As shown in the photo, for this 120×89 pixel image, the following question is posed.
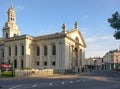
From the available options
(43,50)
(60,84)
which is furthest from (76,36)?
(60,84)

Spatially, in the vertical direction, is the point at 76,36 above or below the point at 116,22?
above

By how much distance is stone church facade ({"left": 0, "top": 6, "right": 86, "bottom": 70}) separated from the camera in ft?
244

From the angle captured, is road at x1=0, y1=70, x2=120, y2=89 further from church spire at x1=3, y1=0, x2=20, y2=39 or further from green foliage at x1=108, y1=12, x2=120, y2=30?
church spire at x1=3, y1=0, x2=20, y2=39

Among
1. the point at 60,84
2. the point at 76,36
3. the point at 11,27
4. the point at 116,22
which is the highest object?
the point at 11,27

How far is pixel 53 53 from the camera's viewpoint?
7662 centimetres

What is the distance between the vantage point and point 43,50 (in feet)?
259

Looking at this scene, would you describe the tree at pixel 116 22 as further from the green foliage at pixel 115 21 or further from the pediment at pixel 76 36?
the pediment at pixel 76 36

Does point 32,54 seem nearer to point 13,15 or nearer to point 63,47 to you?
point 63,47

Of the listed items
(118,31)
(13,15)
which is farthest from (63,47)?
(118,31)

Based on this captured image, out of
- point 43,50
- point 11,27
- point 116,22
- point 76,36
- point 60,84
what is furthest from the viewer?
point 11,27

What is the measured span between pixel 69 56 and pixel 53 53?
5216 mm

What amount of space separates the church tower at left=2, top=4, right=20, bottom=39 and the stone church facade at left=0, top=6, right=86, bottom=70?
1.85 ft

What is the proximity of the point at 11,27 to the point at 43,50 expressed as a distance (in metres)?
18.1

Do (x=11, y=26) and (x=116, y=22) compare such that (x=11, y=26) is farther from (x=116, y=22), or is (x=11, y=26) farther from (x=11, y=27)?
(x=116, y=22)
